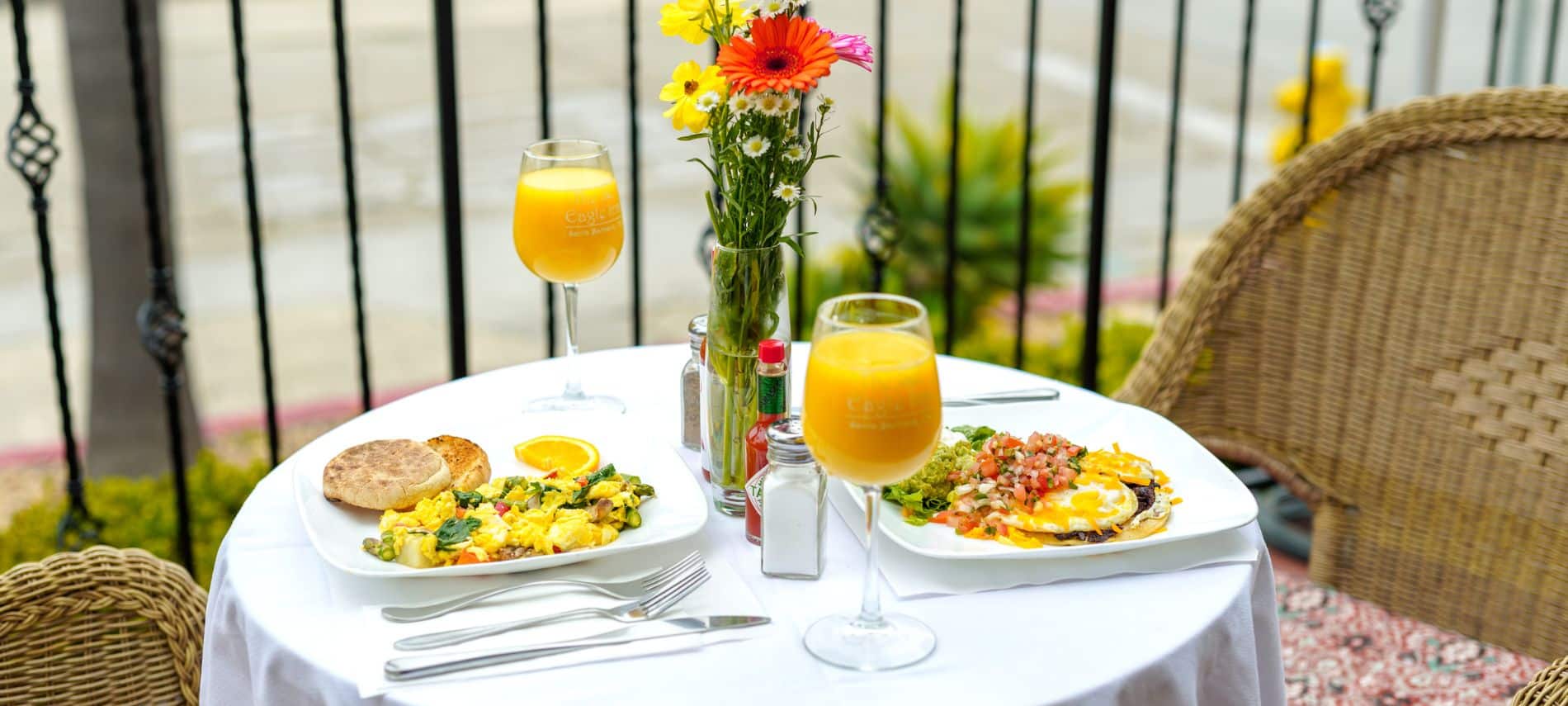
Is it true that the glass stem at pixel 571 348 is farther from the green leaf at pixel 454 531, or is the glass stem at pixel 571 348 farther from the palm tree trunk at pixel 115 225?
the palm tree trunk at pixel 115 225

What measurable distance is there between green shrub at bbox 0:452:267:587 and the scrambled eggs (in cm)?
175

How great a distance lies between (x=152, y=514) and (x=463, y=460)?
200 cm

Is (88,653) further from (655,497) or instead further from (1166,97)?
(1166,97)

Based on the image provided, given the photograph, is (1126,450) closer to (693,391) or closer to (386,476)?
(693,391)

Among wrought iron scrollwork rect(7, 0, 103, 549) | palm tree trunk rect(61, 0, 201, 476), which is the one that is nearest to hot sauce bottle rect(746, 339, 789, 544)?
wrought iron scrollwork rect(7, 0, 103, 549)

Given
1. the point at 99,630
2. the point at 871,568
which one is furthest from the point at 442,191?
the point at 871,568

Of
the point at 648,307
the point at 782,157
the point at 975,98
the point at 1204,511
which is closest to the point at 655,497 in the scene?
the point at 782,157

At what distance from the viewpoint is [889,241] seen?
7.80ft

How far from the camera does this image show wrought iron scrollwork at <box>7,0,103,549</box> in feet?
6.20

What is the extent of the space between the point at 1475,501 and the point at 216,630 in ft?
4.91

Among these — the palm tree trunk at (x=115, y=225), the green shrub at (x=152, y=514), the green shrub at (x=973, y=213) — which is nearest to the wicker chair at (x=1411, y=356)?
the green shrub at (x=152, y=514)

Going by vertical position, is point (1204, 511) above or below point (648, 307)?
above

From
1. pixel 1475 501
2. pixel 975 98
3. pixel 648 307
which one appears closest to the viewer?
pixel 1475 501

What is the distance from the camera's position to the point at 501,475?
1.47 m
